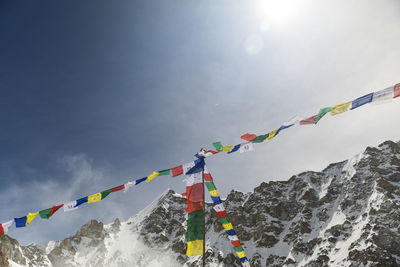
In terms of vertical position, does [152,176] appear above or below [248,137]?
below

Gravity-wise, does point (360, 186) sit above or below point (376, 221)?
above

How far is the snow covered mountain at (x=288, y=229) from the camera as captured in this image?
7850 cm

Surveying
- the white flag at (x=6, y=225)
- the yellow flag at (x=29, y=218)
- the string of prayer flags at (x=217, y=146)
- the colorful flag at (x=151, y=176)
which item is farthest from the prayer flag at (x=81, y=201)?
the string of prayer flags at (x=217, y=146)

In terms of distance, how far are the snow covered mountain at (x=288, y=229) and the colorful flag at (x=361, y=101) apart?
76891 mm

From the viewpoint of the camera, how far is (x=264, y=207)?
12450 centimetres

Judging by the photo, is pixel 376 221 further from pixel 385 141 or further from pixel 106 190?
pixel 106 190

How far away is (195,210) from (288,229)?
110m

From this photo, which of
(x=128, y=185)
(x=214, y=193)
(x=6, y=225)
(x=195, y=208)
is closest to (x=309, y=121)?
(x=214, y=193)

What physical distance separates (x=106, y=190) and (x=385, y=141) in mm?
137623

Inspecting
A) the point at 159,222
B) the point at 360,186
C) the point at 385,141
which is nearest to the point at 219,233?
the point at 159,222

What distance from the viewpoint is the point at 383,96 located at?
9.98 meters

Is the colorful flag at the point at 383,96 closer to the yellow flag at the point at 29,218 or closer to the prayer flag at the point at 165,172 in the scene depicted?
the prayer flag at the point at 165,172

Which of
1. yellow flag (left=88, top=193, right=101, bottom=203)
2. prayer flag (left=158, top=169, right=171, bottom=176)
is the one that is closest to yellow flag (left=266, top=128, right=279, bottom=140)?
prayer flag (left=158, top=169, right=171, bottom=176)

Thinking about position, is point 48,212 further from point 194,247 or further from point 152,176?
point 194,247
